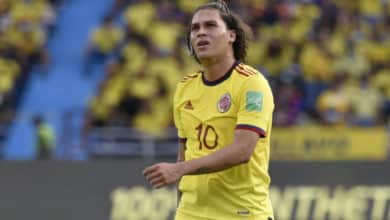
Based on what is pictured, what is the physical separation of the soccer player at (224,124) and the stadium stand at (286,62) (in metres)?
7.15

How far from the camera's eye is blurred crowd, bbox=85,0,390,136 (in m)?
12.9

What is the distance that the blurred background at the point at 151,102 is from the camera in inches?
426

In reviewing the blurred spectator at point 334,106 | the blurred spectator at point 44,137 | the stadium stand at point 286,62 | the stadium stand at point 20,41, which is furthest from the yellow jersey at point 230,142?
the stadium stand at point 20,41

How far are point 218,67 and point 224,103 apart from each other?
0.21m

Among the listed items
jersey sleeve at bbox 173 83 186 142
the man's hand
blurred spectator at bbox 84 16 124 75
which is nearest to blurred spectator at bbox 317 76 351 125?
blurred spectator at bbox 84 16 124 75

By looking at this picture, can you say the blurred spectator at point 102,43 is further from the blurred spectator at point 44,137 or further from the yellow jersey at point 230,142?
the yellow jersey at point 230,142

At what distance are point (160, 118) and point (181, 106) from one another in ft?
25.5

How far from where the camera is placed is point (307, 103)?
13.0 metres

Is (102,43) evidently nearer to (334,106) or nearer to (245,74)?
(334,106)

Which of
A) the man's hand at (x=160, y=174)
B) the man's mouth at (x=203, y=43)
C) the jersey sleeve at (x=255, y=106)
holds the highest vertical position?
the man's mouth at (x=203, y=43)

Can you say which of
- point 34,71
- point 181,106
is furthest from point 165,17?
point 181,106

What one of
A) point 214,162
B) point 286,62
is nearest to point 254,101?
point 214,162

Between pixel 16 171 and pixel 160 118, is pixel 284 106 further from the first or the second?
pixel 16 171

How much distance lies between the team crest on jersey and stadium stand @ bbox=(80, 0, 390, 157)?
23.9ft
